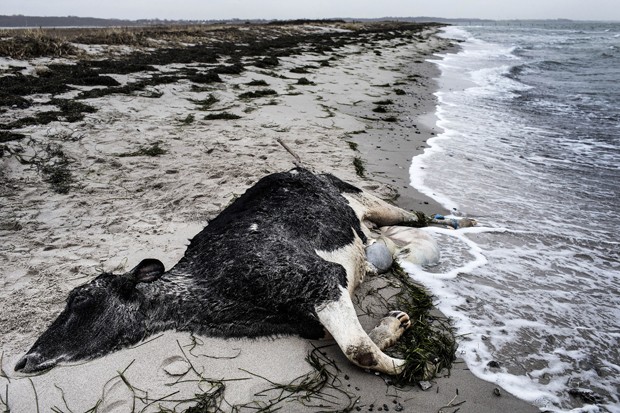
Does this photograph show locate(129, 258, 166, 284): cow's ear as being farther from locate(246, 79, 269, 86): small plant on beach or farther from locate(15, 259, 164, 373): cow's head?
locate(246, 79, 269, 86): small plant on beach

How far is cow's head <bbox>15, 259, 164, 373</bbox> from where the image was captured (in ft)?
7.87

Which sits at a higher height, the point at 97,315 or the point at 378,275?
the point at 97,315

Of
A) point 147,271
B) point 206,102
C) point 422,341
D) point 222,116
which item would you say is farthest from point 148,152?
point 422,341

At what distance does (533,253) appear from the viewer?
13.7ft

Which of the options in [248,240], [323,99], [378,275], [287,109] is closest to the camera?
[248,240]

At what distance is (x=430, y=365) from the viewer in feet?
8.77

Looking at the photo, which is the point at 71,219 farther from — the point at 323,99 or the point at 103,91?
the point at 323,99

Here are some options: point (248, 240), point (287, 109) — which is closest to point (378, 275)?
point (248, 240)

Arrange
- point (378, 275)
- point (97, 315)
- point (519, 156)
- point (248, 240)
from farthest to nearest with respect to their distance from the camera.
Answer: point (519, 156)
point (378, 275)
point (248, 240)
point (97, 315)

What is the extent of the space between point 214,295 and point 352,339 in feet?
3.08

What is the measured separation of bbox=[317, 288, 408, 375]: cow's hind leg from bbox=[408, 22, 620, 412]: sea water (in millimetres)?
652

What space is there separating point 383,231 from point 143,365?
2781 millimetres

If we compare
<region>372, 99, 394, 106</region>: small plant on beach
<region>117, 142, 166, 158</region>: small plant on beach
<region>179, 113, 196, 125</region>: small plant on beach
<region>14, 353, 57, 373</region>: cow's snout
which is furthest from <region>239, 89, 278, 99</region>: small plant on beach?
<region>14, 353, 57, 373</region>: cow's snout

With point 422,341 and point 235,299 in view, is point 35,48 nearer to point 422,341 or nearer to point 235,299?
point 235,299
